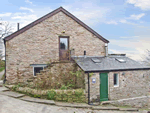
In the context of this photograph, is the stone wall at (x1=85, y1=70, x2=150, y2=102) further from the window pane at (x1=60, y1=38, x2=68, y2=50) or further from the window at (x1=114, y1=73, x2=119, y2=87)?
the window pane at (x1=60, y1=38, x2=68, y2=50)

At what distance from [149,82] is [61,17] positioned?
34.6 feet

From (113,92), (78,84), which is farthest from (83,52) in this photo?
(113,92)

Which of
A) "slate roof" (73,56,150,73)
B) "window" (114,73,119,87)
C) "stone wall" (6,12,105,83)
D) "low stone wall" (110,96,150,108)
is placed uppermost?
"stone wall" (6,12,105,83)

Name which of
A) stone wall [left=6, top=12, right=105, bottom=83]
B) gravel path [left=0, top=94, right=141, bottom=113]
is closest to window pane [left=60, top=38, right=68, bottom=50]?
stone wall [left=6, top=12, right=105, bottom=83]

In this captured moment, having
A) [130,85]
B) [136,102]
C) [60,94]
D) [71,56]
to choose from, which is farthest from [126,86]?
[60,94]

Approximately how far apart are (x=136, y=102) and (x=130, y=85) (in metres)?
1.72

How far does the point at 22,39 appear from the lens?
39.8 feet

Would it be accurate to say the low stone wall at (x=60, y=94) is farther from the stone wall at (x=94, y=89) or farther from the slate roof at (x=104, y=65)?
the slate roof at (x=104, y=65)

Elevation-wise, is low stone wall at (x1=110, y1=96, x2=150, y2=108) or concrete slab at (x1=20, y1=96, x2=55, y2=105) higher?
concrete slab at (x1=20, y1=96, x2=55, y2=105)

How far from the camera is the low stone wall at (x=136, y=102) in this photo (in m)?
11.6

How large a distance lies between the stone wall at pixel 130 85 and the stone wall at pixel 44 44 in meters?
3.75

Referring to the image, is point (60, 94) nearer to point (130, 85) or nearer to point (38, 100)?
Answer: point (38, 100)

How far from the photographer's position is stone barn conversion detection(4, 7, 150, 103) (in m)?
11.3

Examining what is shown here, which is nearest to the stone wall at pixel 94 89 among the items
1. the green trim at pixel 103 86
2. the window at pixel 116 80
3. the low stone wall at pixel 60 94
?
the green trim at pixel 103 86
